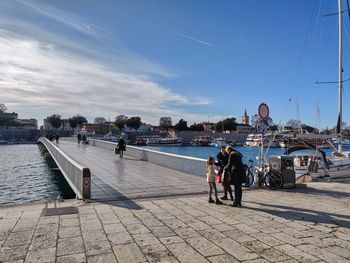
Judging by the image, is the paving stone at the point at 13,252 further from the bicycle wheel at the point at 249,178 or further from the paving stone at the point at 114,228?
the bicycle wheel at the point at 249,178

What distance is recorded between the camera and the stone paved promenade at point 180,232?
19.5 feet

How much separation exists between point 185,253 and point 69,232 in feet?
8.29

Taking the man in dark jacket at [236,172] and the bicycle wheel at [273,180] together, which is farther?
the bicycle wheel at [273,180]

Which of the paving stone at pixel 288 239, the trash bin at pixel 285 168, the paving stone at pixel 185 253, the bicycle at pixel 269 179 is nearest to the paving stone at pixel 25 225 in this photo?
the paving stone at pixel 185 253

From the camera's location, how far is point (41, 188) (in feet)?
81.3

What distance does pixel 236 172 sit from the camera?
998 centimetres

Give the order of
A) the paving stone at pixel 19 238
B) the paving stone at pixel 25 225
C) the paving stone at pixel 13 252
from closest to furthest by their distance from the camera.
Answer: the paving stone at pixel 13 252 → the paving stone at pixel 19 238 → the paving stone at pixel 25 225

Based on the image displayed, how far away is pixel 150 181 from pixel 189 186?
206 cm

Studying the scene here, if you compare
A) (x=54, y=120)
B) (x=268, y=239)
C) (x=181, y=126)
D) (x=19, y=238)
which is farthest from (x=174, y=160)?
(x=54, y=120)

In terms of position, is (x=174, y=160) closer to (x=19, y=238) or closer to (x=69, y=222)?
(x=69, y=222)

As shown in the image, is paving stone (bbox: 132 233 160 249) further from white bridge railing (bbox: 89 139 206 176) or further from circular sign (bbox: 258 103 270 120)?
white bridge railing (bbox: 89 139 206 176)

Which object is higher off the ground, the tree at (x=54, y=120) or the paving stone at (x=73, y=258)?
the tree at (x=54, y=120)

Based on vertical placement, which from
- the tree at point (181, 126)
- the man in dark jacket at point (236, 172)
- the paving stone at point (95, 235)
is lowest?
the paving stone at point (95, 235)

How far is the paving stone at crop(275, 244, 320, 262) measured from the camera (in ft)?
18.9
